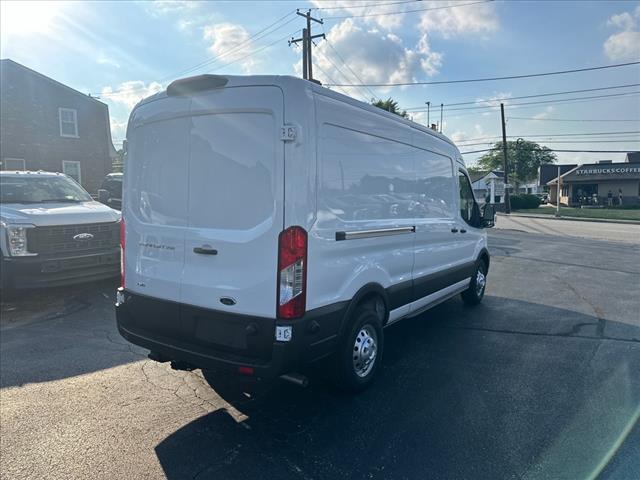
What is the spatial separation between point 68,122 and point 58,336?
22.0 m

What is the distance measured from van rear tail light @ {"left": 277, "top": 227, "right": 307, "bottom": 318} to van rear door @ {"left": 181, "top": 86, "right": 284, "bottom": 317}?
5cm

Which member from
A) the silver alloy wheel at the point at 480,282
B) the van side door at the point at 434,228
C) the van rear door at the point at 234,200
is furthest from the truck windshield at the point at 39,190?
the silver alloy wheel at the point at 480,282

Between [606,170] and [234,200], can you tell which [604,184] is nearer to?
[606,170]

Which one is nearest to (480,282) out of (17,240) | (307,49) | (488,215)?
(488,215)

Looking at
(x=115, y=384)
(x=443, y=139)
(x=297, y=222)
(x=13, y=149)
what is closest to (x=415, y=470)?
(x=297, y=222)

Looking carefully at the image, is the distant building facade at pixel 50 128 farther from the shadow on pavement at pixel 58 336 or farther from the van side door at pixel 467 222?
the van side door at pixel 467 222

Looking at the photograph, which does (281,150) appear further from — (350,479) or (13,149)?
(13,149)

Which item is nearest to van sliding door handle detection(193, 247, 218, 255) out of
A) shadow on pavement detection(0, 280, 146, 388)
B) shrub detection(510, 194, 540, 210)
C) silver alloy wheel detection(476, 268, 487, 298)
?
shadow on pavement detection(0, 280, 146, 388)

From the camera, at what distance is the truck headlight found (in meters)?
6.41

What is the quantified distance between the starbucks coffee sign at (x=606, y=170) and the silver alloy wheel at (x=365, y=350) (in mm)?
51146

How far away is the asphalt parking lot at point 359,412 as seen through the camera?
9.74ft

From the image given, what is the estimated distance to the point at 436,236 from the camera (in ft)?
17.6

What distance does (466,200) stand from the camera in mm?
6453

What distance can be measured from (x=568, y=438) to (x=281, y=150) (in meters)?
2.99
